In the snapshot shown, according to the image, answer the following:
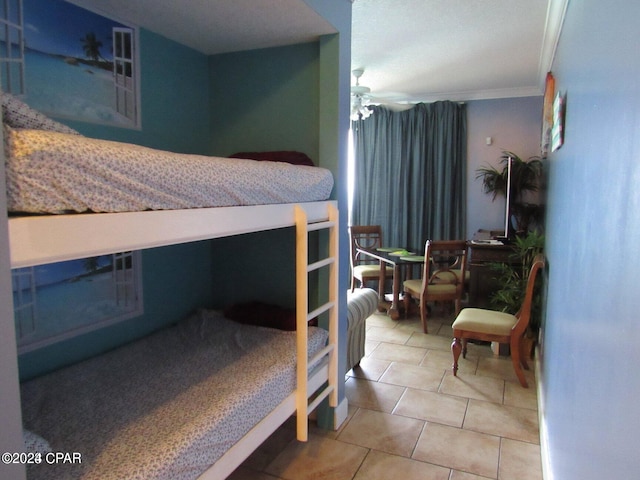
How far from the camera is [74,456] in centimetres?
130

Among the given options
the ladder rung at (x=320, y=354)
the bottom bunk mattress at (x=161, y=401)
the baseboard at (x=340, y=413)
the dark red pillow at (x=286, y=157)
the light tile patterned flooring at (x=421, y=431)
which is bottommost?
the light tile patterned flooring at (x=421, y=431)

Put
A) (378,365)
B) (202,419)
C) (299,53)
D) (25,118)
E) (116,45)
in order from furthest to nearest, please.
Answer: (378,365), (299,53), (116,45), (202,419), (25,118)

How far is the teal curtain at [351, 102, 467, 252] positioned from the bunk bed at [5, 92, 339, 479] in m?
3.25

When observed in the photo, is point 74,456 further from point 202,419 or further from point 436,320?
point 436,320

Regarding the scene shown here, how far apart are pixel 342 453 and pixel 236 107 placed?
212 centimetres

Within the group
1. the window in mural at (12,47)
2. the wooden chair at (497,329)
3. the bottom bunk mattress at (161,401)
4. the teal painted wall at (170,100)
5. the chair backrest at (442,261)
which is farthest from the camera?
the chair backrest at (442,261)

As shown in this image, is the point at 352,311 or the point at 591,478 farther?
the point at 352,311

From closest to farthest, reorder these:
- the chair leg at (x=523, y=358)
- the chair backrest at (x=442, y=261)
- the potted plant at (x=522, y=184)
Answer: the chair leg at (x=523, y=358)
the chair backrest at (x=442, y=261)
the potted plant at (x=522, y=184)

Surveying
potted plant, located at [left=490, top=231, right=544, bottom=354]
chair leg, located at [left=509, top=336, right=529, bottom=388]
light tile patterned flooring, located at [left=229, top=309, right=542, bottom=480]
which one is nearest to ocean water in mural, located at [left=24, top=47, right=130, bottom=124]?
light tile patterned flooring, located at [left=229, top=309, right=542, bottom=480]

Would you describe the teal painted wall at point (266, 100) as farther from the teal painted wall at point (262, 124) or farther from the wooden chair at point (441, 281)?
the wooden chair at point (441, 281)

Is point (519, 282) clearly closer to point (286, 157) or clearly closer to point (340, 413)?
Answer: point (340, 413)

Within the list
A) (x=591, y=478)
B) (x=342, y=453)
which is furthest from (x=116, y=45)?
(x=591, y=478)

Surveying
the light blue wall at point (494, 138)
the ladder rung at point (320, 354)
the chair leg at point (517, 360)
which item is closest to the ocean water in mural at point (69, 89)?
the ladder rung at point (320, 354)

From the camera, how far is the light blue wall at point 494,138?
5.04m
